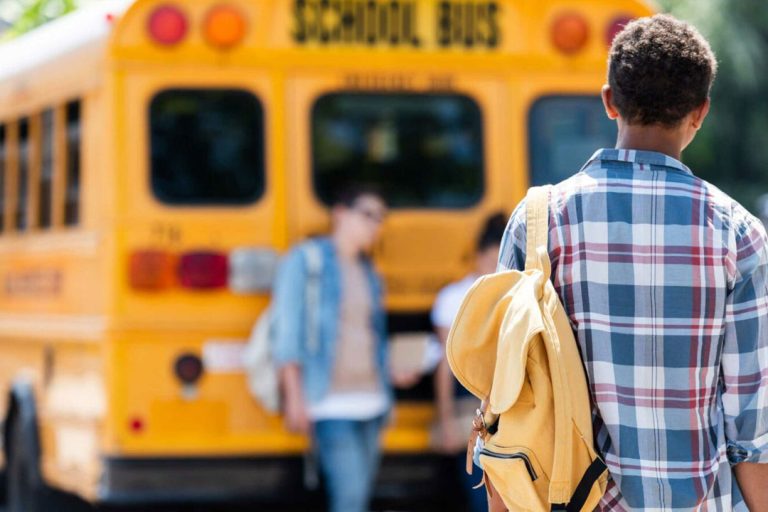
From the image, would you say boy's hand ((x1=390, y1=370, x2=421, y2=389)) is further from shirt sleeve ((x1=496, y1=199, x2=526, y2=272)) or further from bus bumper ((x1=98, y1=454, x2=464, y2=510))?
shirt sleeve ((x1=496, y1=199, x2=526, y2=272))

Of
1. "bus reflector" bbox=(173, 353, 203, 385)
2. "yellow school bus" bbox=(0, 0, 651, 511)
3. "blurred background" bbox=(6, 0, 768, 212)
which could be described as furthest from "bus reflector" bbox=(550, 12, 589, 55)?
"blurred background" bbox=(6, 0, 768, 212)

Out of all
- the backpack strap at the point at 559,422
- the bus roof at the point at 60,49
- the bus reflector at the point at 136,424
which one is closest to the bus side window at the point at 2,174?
the bus roof at the point at 60,49

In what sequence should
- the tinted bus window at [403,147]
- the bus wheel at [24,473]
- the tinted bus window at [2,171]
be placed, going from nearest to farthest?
the tinted bus window at [403,147] < the bus wheel at [24,473] < the tinted bus window at [2,171]

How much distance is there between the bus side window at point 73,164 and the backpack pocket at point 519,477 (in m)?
4.16

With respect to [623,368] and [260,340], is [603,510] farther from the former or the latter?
[260,340]

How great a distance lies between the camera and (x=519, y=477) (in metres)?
2.65

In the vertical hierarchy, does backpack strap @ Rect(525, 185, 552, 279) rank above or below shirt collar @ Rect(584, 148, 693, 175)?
below

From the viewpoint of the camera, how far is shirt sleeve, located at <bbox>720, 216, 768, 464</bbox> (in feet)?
8.96

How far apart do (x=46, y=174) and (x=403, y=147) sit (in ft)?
5.57

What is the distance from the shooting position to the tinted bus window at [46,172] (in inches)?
275

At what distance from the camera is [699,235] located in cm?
272

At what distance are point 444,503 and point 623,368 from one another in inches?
152

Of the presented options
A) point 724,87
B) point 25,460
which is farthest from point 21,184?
point 724,87

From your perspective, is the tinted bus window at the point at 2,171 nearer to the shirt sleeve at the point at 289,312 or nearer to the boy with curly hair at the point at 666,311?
the shirt sleeve at the point at 289,312
